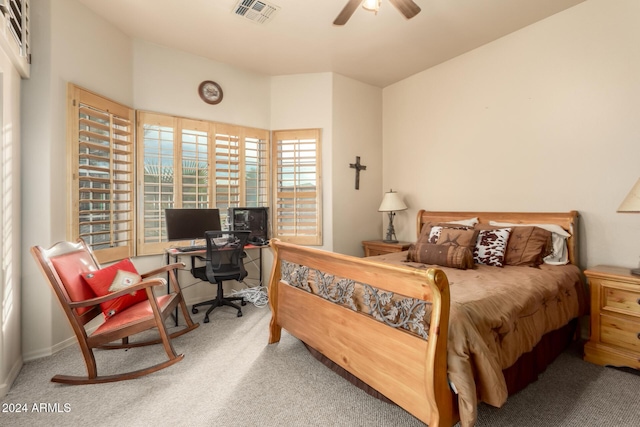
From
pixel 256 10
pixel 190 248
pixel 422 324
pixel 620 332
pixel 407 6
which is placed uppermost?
pixel 256 10

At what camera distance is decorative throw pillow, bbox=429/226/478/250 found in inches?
109

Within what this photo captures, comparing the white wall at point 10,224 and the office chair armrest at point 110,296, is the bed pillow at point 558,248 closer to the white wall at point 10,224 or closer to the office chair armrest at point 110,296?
the office chair armrest at point 110,296

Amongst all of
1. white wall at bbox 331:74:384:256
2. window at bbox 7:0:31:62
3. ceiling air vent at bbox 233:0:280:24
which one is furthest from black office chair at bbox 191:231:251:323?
ceiling air vent at bbox 233:0:280:24

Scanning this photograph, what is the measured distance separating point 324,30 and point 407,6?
1.20 metres

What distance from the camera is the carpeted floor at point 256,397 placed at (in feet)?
5.67

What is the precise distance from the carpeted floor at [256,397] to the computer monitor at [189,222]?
4.20 ft

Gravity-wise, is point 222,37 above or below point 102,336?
above

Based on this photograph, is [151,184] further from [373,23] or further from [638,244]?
[638,244]

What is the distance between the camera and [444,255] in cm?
264

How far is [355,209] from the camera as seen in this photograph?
444cm

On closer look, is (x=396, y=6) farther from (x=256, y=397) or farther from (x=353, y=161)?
(x=256, y=397)

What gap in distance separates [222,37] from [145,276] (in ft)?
8.57

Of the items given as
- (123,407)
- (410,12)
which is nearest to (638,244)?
(410,12)

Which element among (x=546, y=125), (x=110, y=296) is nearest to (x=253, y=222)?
(x=110, y=296)
